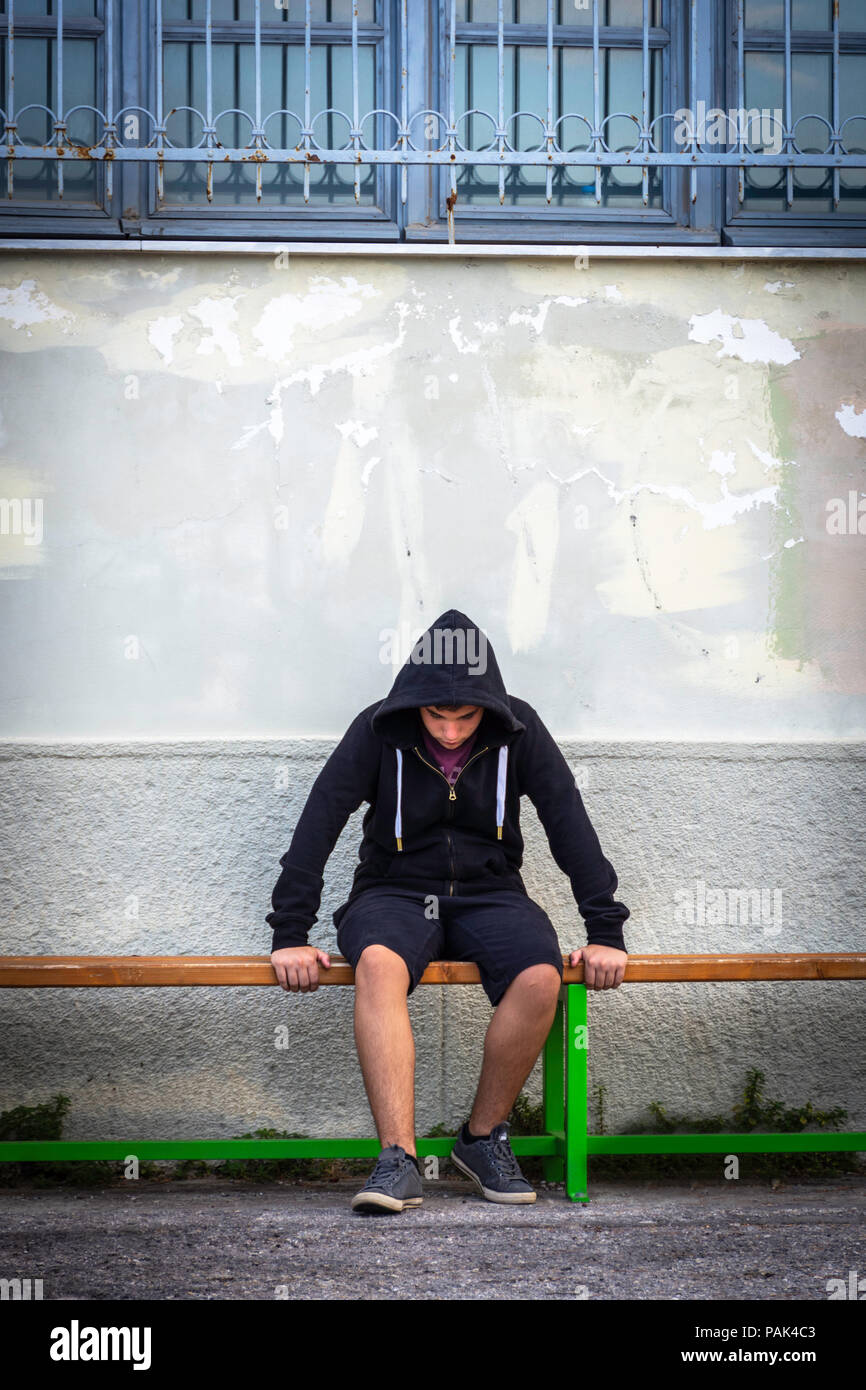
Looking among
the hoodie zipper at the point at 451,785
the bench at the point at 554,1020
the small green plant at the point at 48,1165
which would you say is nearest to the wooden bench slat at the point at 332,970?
the bench at the point at 554,1020

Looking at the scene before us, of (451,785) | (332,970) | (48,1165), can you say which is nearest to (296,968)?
(332,970)

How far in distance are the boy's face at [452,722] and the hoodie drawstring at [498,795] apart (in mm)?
127

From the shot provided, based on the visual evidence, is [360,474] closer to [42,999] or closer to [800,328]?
[800,328]

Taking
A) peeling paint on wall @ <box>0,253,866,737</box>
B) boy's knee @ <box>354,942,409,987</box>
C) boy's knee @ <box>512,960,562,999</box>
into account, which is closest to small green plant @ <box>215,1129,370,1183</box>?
boy's knee @ <box>354,942,409,987</box>

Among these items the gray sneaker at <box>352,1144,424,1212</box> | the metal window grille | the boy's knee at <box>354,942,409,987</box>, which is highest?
the metal window grille

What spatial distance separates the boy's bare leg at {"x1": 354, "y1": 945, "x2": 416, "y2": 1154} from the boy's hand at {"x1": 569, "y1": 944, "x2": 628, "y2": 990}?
0.52 metres

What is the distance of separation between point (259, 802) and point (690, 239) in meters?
2.45

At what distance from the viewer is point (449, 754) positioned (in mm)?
3770

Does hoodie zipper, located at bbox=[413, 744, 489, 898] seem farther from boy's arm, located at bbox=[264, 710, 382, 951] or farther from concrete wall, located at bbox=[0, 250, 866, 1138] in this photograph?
concrete wall, located at bbox=[0, 250, 866, 1138]

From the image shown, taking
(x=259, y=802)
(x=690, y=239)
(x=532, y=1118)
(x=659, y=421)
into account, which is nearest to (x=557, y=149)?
(x=690, y=239)

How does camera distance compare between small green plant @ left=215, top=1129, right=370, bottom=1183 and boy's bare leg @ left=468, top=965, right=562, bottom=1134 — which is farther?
small green plant @ left=215, top=1129, right=370, bottom=1183

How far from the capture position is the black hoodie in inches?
145

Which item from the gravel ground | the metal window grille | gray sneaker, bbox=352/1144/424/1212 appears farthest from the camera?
the metal window grille

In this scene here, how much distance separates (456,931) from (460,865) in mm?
190
